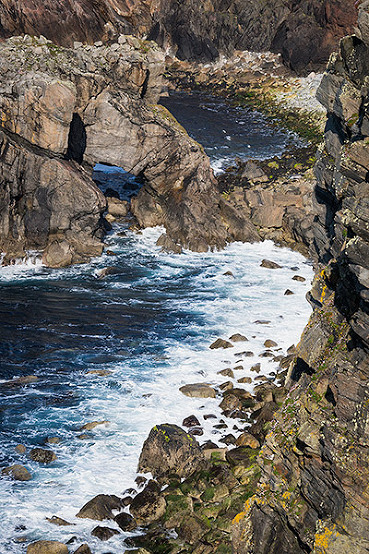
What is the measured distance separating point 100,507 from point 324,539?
419 inches

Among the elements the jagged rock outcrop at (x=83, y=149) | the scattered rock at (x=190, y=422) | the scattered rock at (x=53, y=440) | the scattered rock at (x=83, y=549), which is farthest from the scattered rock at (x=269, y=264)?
the scattered rock at (x=83, y=549)

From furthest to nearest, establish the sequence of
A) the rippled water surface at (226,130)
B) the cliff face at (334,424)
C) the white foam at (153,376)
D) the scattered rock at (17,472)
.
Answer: the rippled water surface at (226,130)
the scattered rock at (17,472)
the white foam at (153,376)
the cliff face at (334,424)

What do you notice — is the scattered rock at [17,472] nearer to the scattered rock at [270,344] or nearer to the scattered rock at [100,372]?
the scattered rock at [100,372]

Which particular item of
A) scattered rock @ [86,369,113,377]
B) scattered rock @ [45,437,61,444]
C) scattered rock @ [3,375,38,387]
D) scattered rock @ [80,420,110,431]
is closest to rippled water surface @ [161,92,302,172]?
scattered rock @ [86,369,113,377]

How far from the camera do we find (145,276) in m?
49.3

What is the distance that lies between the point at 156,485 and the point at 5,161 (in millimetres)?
31042

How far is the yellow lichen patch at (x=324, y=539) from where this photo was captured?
57.4 feet

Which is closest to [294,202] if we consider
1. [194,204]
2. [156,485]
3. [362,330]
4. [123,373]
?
[194,204]

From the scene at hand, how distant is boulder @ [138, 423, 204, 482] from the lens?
27438 mm

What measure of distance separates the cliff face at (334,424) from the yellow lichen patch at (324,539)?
0.10 feet

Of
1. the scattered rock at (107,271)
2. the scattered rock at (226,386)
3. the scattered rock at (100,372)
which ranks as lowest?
the scattered rock at (100,372)

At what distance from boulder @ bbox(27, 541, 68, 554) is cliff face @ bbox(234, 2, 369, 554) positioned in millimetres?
6663

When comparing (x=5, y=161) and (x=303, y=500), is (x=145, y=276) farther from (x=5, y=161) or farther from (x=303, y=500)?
(x=303, y=500)

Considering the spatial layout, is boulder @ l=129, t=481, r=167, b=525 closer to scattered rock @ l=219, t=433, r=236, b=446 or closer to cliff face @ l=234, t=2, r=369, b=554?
scattered rock @ l=219, t=433, r=236, b=446
